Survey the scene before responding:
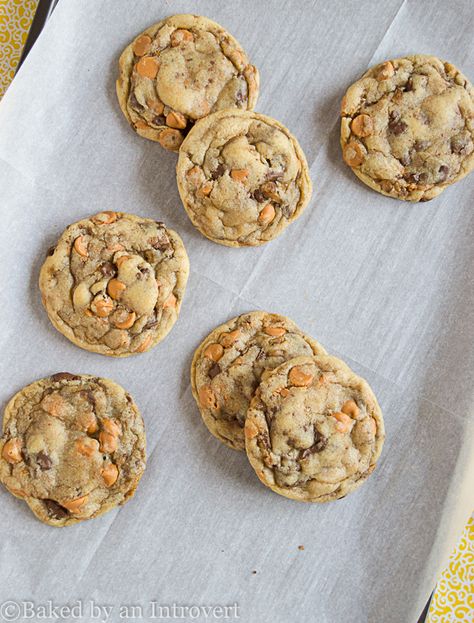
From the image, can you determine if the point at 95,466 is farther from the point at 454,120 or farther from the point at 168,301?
the point at 454,120

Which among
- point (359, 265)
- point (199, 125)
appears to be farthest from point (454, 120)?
point (199, 125)

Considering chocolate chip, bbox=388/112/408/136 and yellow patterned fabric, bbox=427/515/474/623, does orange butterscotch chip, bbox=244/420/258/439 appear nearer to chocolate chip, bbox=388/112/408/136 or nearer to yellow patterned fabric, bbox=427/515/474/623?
yellow patterned fabric, bbox=427/515/474/623

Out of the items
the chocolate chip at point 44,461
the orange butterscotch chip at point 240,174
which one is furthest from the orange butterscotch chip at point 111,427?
the orange butterscotch chip at point 240,174

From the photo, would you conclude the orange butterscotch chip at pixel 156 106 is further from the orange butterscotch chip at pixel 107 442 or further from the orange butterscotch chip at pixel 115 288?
the orange butterscotch chip at pixel 107 442

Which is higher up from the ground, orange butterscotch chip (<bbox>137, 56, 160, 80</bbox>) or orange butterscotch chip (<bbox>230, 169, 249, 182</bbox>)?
orange butterscotch chip (<bbox>137, 56, 160, 80</bbox>)

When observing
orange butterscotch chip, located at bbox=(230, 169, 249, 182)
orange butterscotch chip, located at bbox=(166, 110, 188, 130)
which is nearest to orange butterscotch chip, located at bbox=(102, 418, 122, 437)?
orange butterscotch chip, located at bbox=(230, 169, 249, 182)

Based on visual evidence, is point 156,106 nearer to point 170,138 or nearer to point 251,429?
point 170,138
